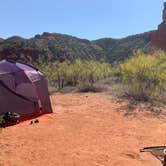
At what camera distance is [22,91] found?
1128 cm

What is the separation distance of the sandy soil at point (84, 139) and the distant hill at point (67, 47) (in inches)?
1240

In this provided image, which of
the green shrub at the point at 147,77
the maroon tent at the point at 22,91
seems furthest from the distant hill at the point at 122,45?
the maroon tent at the point at 22,91

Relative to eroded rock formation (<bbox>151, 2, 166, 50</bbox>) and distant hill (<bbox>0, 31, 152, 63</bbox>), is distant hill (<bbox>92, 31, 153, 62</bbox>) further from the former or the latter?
eroded rock formation (<bbox>151, 2, 166, 50</bbox>)

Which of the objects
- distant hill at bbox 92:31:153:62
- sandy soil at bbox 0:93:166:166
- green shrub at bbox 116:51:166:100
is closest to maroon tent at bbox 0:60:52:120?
sandy soil at bbox 0:93:166:166

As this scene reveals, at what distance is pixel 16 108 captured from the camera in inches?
433

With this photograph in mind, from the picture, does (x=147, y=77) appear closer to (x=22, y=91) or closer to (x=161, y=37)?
(x=22, y=91)

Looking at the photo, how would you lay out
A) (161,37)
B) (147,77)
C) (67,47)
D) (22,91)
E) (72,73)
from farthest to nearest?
(67,47), (161,37), (72,73), (147,77), (22,91)

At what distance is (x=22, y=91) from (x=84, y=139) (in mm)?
3677

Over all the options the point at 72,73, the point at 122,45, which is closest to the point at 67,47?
the point at 122,45

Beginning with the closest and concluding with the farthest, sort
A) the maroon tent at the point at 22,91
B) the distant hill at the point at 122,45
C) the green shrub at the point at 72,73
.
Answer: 1. the maroon tent at the point at 22,91
2. the green shrub at the point at 72,73
3. the distant hill at the point at 122,45

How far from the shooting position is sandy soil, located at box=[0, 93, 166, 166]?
6.81 m

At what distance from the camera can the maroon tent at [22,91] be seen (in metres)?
10.9

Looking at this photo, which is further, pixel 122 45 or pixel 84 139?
pixel 122 45

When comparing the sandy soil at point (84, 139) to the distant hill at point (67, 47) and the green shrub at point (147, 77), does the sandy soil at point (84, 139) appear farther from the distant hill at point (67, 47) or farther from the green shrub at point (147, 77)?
the distant hill at point (67, 47)
